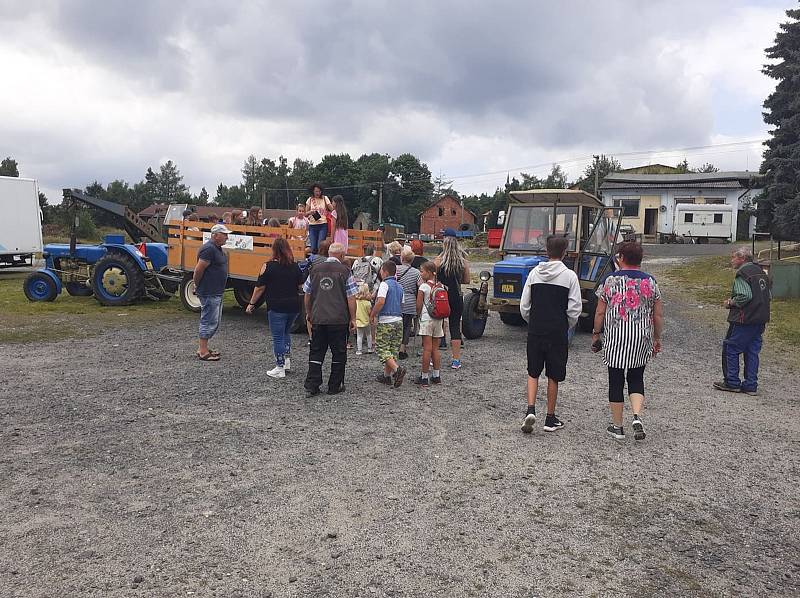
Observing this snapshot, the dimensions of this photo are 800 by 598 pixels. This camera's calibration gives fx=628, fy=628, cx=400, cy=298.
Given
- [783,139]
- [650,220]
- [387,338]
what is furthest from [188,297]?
[650,220]

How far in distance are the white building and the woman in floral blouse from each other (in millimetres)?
43071

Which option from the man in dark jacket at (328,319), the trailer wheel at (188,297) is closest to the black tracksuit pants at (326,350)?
the man in dark jacket at (328,319)

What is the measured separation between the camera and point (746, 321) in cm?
742

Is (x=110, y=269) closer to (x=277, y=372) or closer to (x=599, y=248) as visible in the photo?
(x=277, y=372)

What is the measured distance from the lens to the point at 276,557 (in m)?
3.54

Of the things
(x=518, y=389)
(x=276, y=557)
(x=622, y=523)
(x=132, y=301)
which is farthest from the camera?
(x=132, y=301)

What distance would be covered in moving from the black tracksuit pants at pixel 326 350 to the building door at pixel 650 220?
46248 mm

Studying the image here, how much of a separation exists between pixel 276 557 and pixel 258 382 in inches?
161

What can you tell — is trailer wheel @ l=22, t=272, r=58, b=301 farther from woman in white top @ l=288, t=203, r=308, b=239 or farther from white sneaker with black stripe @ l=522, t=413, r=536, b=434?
white sneaker with black stripe @ l=522, t=413, r=536, b=434

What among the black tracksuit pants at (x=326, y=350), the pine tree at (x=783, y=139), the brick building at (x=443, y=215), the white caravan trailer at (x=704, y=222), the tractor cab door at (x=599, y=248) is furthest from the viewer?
the brick building at (x=443, y=215)

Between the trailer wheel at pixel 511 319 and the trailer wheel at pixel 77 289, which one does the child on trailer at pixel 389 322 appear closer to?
the trailer wheel at pixel 511 319

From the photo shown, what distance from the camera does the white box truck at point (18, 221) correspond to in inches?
804

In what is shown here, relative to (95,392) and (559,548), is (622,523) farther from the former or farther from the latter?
(95,392)

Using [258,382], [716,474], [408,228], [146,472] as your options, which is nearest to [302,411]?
[258,382]
